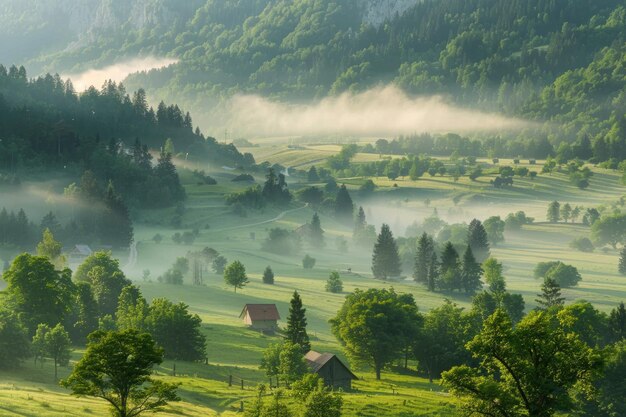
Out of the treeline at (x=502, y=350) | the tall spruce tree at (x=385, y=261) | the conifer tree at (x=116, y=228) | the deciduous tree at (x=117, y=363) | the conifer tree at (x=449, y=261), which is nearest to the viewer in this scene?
the treeline at (x=502, y=350)

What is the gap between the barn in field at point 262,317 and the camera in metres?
120

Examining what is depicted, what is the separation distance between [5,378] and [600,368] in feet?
164

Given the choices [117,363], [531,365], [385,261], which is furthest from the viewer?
[385,261]

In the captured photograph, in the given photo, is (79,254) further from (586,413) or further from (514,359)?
(514,359)

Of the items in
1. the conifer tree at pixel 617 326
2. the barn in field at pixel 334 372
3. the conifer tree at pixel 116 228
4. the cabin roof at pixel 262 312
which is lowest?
the barn in field at pixel 334 372

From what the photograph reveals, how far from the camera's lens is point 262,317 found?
12100cm

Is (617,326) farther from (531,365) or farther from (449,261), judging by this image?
(531,365)

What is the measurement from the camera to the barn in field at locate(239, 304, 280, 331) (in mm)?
120250

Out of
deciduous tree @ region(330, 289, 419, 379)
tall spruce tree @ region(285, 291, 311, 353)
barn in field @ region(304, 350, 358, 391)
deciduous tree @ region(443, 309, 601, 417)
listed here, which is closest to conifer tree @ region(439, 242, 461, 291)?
deciduous tree @ region(330, 289, 419, 379)

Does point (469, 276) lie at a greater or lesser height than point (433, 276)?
greater

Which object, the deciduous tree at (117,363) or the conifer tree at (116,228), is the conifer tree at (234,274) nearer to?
the conifer tree at (116,228)

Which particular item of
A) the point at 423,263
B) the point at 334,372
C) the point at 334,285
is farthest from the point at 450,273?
the point at 334,372

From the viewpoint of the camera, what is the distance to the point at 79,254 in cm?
16662

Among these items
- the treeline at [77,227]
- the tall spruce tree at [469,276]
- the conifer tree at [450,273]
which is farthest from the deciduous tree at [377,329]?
the treeline at [77,227]
